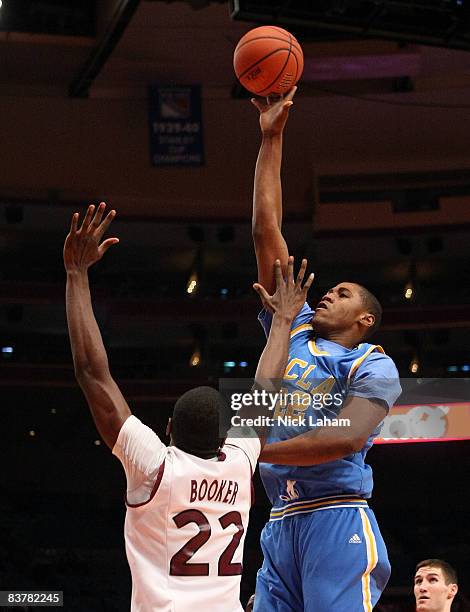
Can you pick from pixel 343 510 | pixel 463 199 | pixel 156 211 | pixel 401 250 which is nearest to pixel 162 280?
pixel 156 211

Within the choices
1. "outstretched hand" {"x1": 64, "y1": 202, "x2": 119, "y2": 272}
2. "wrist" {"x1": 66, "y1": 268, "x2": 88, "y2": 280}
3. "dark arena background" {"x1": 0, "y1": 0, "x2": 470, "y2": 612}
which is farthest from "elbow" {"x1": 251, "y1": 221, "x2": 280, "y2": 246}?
"dark arena background" {"x1": 0, "y1": 0, "x2": 470, "y2": 612}

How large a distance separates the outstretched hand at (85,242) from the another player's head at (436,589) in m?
4.16

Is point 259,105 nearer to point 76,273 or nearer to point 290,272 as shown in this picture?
point 290,272

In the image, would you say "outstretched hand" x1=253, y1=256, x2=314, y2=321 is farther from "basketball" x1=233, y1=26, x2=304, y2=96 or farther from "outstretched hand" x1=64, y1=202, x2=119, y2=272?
"basketball" x1=233, y1=26, x2=304, y2=96

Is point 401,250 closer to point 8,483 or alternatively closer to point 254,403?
point 8,483

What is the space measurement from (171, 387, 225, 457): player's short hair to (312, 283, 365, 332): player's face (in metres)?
1.40

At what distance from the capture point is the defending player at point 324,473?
12.9ft

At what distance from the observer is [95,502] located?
2202 cm

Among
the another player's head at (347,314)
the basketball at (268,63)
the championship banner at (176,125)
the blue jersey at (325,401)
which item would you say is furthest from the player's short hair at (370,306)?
the championship banner at (176,125)

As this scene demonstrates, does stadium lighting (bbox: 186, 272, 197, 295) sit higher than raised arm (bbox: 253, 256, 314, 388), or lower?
higher

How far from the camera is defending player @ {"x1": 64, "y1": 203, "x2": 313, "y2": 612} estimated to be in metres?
3.10

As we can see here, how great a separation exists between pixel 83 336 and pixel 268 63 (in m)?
2.46

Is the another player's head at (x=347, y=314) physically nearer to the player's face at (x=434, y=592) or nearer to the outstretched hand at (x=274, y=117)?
the outstretched hand at (x=274, y=117)

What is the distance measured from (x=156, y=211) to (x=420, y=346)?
6.74 m
